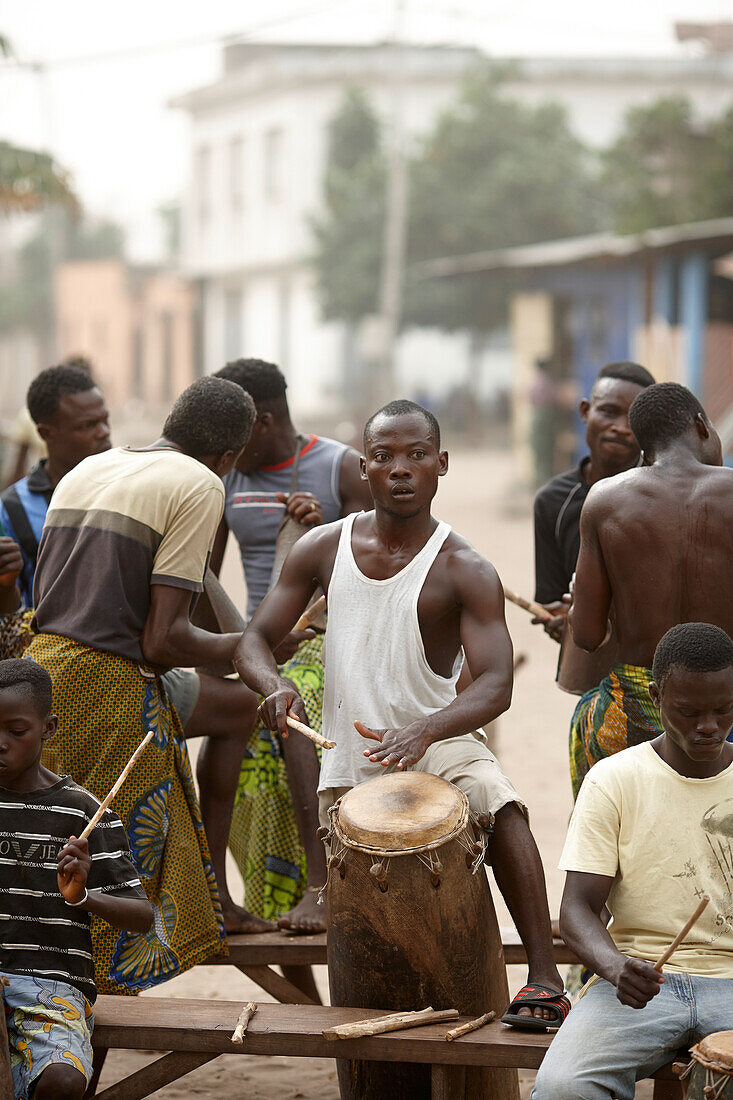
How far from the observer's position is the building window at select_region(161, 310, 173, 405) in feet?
132

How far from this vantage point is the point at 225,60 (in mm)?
40094

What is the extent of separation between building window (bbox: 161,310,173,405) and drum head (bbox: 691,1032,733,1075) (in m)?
37.6

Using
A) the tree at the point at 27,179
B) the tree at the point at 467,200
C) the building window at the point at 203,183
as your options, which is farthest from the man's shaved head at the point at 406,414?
the building window at the point at 203,183

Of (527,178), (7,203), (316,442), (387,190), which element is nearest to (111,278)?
(387,190)

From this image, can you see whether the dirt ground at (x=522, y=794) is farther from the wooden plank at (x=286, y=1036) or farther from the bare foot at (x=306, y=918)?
the wooden plank at (x=286, y=1036)

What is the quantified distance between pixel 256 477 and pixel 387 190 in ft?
94.2

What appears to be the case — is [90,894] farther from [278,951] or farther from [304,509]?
[304,509]

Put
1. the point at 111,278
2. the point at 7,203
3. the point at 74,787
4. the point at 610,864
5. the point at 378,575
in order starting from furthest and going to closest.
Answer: the point at 111,278 < the point at 7,203 < the point at 378,575 < the point at 74,787 < the point at 610,864

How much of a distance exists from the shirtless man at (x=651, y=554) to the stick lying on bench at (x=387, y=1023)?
0.98 metres

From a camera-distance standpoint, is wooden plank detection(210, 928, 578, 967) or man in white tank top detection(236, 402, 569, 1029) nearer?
man in white tank top detection(236, 402, 569, 1029)

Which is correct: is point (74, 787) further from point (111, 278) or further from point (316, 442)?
point (111, 278)

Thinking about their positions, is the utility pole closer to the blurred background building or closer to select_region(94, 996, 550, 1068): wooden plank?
the blurred background building

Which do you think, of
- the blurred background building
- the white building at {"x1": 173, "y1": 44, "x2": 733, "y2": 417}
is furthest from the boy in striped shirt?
the white building at {"x1": 173, "y1": 44, "x2": 733, "y2": 417}

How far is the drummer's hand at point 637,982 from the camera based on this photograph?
305 centimetres
